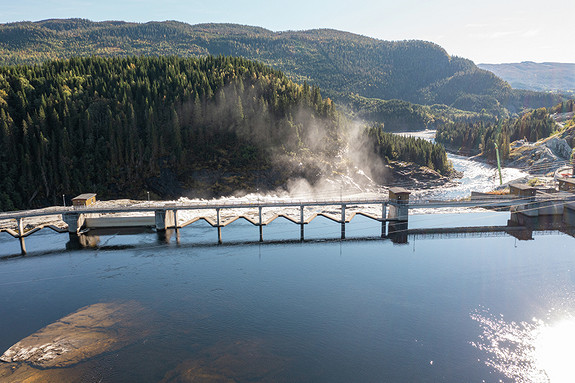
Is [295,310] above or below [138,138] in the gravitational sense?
below

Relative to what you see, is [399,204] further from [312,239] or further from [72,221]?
[72,221]

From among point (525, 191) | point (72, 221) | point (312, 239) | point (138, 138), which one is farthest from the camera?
point (138, 138)

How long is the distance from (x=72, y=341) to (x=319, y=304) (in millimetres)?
38752

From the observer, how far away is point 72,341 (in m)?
55.6

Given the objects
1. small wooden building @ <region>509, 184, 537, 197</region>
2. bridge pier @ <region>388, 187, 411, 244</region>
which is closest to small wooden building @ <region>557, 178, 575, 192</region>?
small wooden building @ <region>509, 184, 537, 197</region>

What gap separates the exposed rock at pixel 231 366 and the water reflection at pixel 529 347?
1167 inches

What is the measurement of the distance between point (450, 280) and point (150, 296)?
58719mm

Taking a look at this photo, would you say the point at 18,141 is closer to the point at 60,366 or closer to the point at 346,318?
the point at 60,366

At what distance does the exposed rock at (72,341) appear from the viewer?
4984cm

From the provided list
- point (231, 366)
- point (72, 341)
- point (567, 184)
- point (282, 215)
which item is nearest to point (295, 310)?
point (231, 366)

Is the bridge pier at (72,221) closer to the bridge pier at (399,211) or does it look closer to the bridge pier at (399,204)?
the bridge pier at (399,211)

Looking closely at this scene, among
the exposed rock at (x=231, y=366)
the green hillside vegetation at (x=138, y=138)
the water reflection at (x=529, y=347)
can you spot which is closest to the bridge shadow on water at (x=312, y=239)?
the water reflection at (x=529, y=347)

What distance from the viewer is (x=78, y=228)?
109 meters

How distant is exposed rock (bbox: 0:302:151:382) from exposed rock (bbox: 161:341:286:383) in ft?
37.5
